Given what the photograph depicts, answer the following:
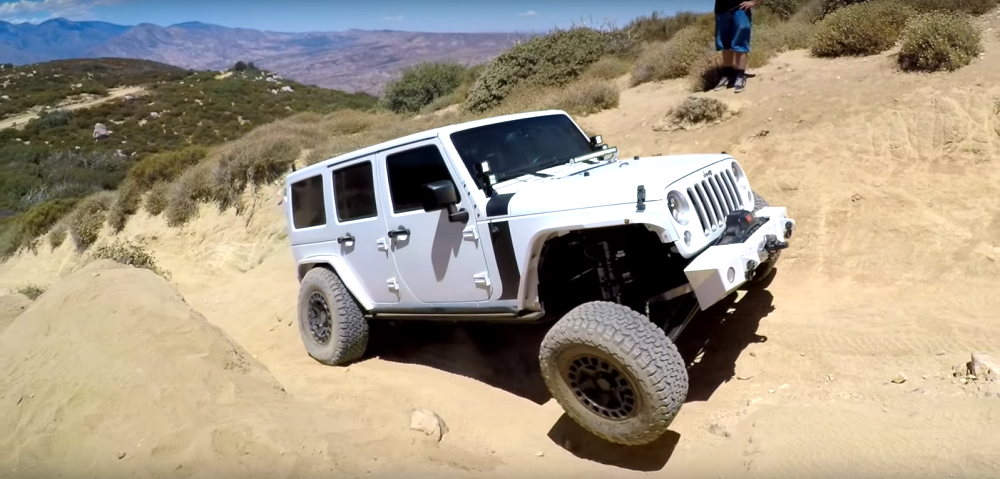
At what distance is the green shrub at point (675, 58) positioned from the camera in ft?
38.1

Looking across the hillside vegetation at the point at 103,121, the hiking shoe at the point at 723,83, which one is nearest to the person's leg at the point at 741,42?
the hiking shoe at the point at 723,83

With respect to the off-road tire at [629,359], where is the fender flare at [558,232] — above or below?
above

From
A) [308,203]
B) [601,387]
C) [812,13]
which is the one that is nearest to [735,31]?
[812,13]

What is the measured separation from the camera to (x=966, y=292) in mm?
5047

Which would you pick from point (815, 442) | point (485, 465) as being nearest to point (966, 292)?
point (815, 442)

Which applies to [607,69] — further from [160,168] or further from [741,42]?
[160,168]

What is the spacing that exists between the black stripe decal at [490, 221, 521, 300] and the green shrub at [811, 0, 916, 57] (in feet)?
24.5

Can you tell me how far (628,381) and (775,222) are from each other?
1581mm

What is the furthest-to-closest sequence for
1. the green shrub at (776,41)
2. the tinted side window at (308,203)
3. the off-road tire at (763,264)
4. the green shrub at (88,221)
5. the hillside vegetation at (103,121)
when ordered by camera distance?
1. the hillside vegetation at (103,121)
2. the green shrub at (88,221)
3. the green shrub at (776,41)
4. the tinted side window at (308,203)
5. the off-road tire at (763,264)

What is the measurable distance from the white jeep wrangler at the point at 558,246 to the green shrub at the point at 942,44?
4.17m

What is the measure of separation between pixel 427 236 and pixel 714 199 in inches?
79.2

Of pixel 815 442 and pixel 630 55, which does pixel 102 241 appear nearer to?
pixel 630 55

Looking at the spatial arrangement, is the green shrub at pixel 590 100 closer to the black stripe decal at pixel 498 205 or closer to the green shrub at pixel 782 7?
the green shrub at pixel 782 7

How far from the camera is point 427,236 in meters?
5.01
